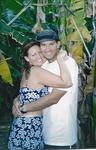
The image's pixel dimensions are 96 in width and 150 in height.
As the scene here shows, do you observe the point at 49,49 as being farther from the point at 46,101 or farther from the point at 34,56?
the point at 46,101

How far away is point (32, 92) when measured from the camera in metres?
2.54

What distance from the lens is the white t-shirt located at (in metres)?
2.62

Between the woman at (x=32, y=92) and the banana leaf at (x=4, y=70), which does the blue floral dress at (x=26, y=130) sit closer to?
the woman at (x=32, y=92)

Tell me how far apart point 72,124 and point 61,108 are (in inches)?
7.9

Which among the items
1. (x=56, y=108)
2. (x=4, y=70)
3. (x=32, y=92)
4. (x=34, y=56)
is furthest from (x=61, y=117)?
(x=4, y=70)

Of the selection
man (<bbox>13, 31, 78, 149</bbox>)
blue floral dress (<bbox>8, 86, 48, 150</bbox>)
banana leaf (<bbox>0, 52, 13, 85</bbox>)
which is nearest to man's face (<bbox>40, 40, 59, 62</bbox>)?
man (<bbox>13, 31, 78, 149</bbox>)

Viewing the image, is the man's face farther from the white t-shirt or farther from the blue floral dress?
the blue floral dress

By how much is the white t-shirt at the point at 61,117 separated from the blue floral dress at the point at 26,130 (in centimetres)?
8

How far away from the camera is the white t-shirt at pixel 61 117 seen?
262 cm

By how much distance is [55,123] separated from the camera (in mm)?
2648

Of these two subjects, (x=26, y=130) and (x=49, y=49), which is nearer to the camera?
(x=26, y=130)

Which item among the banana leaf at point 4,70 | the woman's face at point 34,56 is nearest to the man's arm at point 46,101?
the woman's face at point 34,56

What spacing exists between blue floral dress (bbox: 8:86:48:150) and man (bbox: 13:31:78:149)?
63mm

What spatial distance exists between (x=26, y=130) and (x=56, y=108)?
276 millimetres
